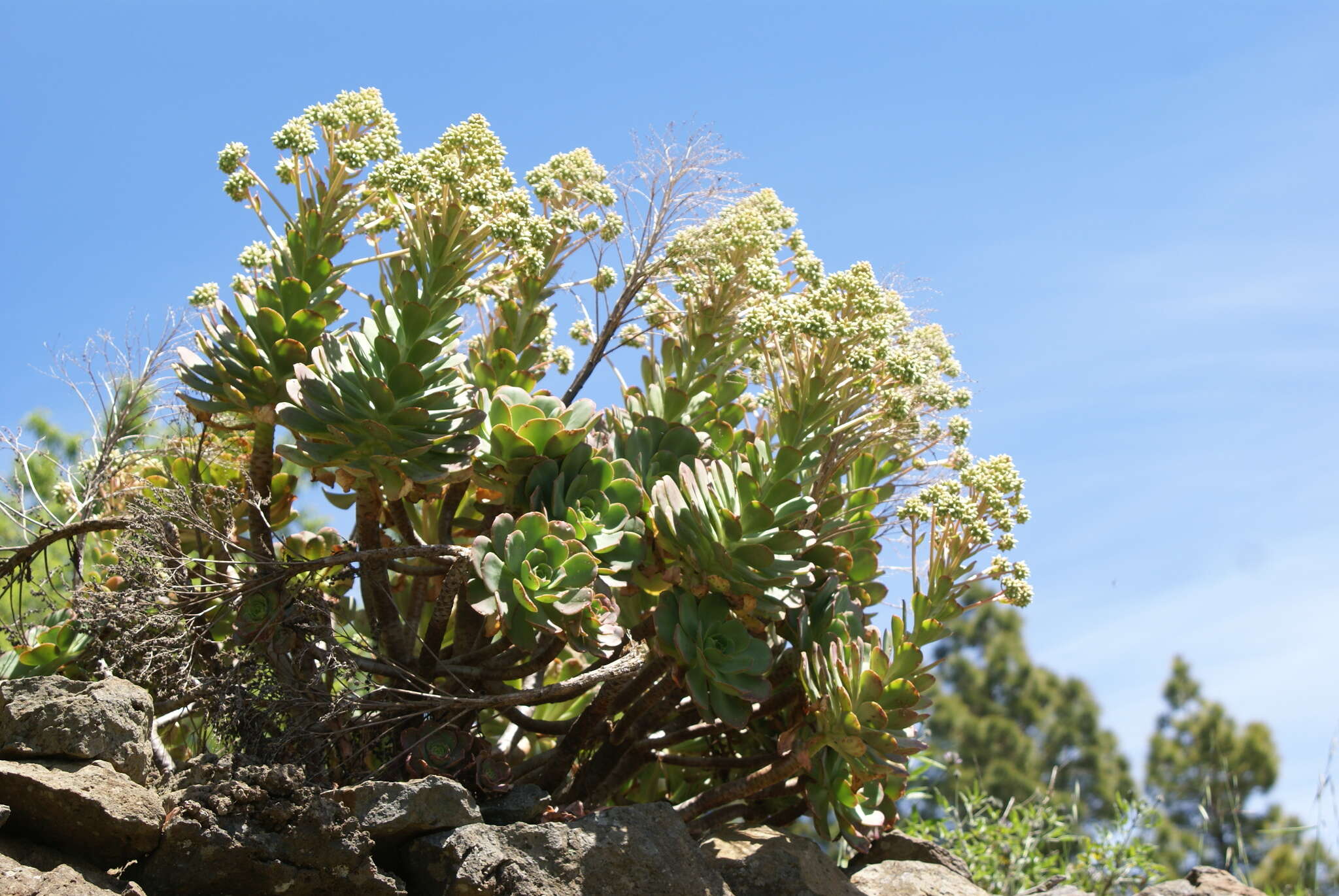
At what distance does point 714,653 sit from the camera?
12.8ft

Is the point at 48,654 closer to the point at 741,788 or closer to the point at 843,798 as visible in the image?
the point at 741,788

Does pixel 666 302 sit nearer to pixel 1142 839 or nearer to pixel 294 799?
pixel 294 799

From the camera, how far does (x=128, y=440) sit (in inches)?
213

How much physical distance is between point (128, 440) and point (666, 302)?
8.78 feet

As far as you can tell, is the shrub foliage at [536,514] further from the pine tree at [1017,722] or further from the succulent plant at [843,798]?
the pine tree at [1017,722]

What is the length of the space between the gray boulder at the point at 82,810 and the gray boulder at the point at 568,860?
817 millimetres

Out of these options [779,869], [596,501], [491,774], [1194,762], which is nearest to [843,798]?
[779,869]

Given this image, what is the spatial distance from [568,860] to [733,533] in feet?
3.88

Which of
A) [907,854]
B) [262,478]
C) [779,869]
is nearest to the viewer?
[779,869]

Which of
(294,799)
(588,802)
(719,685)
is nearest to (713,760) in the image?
(588,802)

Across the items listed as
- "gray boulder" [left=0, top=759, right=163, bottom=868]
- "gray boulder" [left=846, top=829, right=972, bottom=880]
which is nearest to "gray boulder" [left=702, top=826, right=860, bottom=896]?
"gray boulder" [left=846, top=829, right=972, bottom=880]

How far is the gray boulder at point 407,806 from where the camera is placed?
356 centimetres

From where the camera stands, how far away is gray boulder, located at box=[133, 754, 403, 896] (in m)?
3.43

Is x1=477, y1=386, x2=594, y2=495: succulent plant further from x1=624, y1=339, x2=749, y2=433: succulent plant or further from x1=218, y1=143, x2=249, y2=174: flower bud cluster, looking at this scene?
x1=218, y1=143, x2=249, y2=174: flower bud cluster
